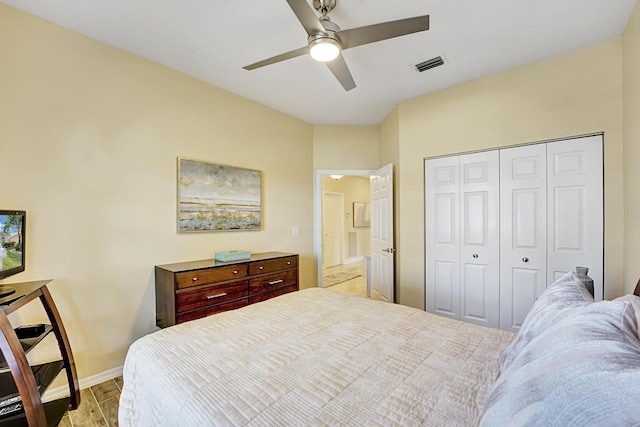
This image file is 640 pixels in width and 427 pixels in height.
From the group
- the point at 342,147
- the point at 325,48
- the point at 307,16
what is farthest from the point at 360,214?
the point at 307,16

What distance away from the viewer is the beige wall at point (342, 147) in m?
4.36

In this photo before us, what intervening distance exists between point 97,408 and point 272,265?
5.63 ft

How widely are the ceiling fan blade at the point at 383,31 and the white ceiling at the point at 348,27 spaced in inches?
12.9

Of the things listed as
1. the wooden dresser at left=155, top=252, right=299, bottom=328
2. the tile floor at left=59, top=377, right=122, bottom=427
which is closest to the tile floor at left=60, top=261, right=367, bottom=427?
Result: the tile floor at left=59, top=377, right=122, bottom=427

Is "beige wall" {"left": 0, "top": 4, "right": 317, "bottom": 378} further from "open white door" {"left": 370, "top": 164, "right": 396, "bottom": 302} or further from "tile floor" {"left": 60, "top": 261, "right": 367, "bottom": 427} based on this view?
A: "open white door" {"left": 370, "top": 164, "right": 396, "bottom": 302}

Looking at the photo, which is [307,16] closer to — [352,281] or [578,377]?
[578,377]

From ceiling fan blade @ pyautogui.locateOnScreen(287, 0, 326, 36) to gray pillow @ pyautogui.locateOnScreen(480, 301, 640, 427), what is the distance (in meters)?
1.76

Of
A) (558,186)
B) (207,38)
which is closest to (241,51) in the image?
(207,38)

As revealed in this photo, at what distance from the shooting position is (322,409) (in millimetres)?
877

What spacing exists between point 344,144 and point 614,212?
3.08 meters

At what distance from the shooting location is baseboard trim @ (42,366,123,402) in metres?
2.06

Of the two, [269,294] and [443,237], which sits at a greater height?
[443,237]

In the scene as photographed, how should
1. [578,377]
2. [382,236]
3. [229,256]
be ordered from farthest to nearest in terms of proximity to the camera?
[382,236] → [229,256] → [578,377]

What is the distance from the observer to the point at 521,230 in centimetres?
277
